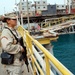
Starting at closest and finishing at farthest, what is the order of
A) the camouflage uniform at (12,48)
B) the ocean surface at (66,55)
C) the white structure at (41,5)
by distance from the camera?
the camouflage uniform at (12,48)
the ocean surface at (66,55)
the white structure at (41,5)

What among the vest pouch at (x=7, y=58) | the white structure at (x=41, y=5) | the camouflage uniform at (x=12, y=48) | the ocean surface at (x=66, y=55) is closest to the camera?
the camouflage uniform at (x=12, y=48)

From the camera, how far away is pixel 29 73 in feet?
18.2

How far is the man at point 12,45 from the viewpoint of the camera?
347 cm

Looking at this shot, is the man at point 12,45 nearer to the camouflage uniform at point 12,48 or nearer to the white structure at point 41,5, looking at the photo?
the camouflage uniform at point 12,48

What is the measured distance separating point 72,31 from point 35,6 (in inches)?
866

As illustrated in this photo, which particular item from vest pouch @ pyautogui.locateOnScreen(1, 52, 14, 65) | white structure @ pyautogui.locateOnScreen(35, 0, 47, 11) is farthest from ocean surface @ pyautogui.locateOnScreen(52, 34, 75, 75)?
white structure @ pyautogui.locateOnScreen(35, 0, 47, 11)

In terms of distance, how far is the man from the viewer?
11.4 ft

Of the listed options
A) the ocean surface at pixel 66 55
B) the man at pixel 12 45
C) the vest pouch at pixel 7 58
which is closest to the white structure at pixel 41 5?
the ocean surface at pixel 66 55

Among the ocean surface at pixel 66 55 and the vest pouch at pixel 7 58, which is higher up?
the vest pouch at pixel 7 58

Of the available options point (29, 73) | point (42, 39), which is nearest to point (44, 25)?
point (42, 39)

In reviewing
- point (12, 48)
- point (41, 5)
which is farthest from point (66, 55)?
point (41, 5)

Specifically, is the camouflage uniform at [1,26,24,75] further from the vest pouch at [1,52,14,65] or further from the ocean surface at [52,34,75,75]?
the ocean surface at [52,34,75,75]

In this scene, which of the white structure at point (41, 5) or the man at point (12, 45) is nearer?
the man at point (12, 45)

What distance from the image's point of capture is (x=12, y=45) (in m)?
3.57
